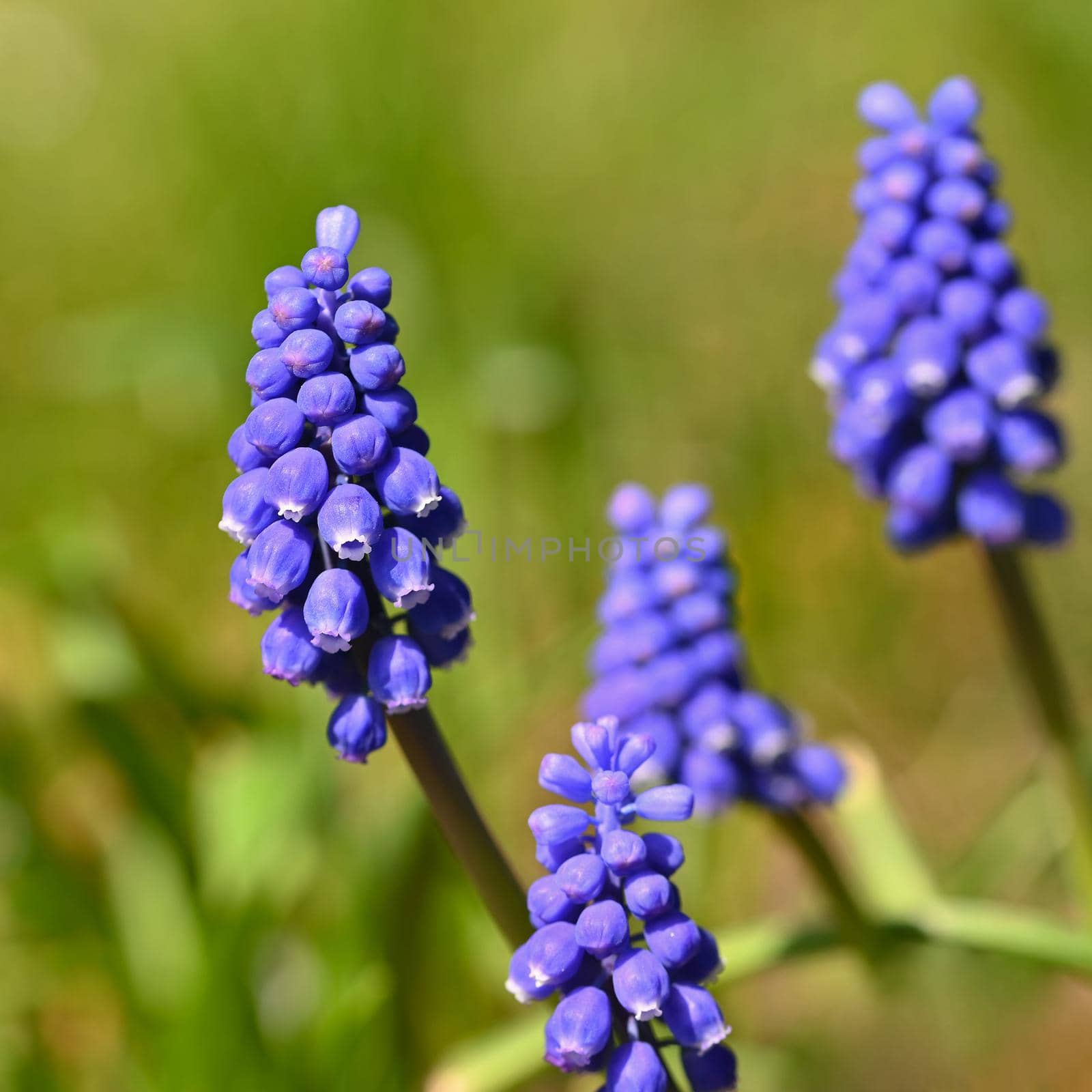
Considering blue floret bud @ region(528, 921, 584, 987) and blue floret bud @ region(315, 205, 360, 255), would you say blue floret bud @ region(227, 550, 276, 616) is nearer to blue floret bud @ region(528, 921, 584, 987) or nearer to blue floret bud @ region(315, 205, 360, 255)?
blue floret bud @ region(315, 205, 360, 255)

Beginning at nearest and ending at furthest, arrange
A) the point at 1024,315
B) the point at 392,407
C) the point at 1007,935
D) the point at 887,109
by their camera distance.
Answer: the point at 392,407 → the point at 1007,935 → the point at 1024,315 → the point at 887,109

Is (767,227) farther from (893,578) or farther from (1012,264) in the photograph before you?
(1012,264)


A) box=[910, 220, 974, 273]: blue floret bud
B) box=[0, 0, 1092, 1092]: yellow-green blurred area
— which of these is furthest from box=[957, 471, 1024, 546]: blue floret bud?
box=[0, 0, 1092, 1092]: yellow-green blurred area

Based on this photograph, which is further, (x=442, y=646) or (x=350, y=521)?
(x=442, y=646)

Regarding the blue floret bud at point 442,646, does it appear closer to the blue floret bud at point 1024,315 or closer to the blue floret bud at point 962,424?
the blue floret bud at point 962,424

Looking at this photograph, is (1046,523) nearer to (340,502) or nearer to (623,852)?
(623,852)

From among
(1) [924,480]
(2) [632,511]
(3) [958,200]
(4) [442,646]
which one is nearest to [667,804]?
(4) [442,646]
